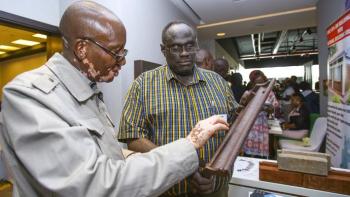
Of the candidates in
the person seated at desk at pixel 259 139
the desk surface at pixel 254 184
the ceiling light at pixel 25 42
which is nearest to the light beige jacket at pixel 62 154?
the desk surface at pixel 254 184

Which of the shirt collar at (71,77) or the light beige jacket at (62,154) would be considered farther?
the shirt collar at (71,77)

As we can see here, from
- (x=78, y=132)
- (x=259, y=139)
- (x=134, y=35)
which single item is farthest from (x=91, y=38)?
(x=259, y=139)

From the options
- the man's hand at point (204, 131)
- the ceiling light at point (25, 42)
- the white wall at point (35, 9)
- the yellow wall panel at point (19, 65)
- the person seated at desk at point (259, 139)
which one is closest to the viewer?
the man's hand at point (204, 131)

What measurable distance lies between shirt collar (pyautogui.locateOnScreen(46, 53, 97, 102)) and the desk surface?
116 centimetres

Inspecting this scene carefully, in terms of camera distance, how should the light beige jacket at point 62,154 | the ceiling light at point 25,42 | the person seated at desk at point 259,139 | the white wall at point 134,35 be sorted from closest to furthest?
the light beige jacket at point 62,154 → the white wall at point 134,35 → the person seated at desk at point 259,139 → the ceiling light at point 25,42

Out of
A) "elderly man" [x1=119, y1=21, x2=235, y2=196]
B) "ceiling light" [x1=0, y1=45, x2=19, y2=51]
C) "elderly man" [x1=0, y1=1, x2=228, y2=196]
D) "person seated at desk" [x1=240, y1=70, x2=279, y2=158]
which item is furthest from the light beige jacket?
"ceiling light" [x1=0, y1=45, x2=19, y2=51]

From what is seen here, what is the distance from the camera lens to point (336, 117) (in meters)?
2.33

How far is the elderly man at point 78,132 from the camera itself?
0.52 metres

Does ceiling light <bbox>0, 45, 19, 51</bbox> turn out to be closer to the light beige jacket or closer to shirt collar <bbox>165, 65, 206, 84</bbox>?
shirt collar <bbox>165, 65, 206, 84</bbox>

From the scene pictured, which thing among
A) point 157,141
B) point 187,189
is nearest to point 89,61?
point 157,141

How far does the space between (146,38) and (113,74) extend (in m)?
2.12

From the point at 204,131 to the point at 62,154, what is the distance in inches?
14.5

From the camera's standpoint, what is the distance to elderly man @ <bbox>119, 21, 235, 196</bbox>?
1253mm

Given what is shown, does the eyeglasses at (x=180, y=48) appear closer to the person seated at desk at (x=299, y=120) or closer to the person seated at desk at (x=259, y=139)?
the person seated at desk at (x=259, y=139)
